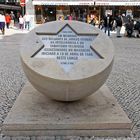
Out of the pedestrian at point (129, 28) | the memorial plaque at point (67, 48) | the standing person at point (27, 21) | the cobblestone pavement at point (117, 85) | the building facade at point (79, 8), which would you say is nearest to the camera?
the memorial plaque at point (67, 48)

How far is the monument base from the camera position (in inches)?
192

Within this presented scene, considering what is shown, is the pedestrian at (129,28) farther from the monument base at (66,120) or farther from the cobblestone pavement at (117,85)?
the monument base at (66,120)

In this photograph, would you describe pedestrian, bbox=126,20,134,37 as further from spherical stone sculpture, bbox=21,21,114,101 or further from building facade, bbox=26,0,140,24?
spherical stone sculpture, bbox=21,21,114,101

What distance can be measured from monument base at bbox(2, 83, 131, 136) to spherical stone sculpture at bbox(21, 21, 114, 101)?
0.85 ft

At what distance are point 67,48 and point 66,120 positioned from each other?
4.11 feet

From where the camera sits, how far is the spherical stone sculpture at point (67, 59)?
5.02m

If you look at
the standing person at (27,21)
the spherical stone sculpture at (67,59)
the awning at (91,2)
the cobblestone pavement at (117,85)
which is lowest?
the standing person at (27,21)

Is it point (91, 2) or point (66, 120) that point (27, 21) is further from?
point (66, 120)

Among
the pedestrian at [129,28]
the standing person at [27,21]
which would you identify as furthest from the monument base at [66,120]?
the standing person at [27,21]

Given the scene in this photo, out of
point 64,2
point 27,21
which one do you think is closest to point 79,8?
point 64,2

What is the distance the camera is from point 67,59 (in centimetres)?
534

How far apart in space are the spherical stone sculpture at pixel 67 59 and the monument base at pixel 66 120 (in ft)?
0.85

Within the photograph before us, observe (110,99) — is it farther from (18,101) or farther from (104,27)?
(104,27)

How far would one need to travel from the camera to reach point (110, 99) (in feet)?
19.6
